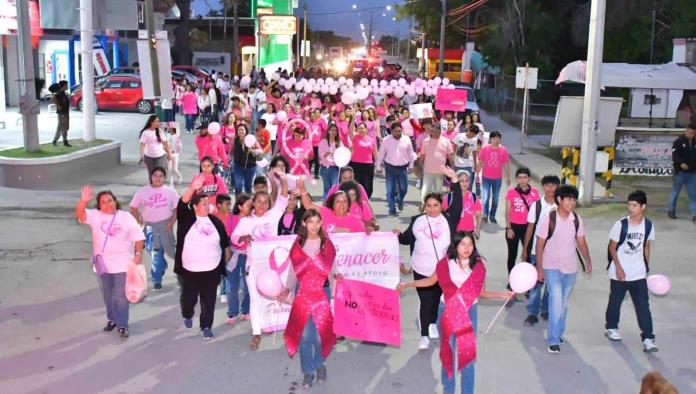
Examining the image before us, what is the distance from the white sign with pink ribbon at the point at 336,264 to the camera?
312 inches

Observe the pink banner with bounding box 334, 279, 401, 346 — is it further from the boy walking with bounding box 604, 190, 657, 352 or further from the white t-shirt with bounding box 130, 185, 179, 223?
the white t-shirt with bounding box 130, 185, 179, 223

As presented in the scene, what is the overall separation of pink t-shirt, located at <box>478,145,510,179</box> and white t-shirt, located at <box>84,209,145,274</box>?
7.22 metres

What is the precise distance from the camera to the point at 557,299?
8.02 meters

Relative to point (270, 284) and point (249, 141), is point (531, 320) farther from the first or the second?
point (249, 141)

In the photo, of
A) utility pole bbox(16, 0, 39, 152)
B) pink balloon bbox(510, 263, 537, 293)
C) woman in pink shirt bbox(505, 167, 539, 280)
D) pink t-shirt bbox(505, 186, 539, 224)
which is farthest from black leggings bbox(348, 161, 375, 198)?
pink balloon bbox(510, 263, 537, 293)

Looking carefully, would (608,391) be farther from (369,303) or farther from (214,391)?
(214,391)

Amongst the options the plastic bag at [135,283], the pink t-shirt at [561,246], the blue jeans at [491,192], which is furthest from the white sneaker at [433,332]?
the blue jeans at [491,192]

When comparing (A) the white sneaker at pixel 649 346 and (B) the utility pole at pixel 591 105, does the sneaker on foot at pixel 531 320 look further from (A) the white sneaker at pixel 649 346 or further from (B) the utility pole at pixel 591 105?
(B) the utility pole at pixel 591 105

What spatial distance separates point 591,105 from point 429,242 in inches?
370

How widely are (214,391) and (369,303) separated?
159 centimetres

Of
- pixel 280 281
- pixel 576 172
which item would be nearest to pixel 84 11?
pixel 576 172

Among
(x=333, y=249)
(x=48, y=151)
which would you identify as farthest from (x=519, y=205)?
(x=48, y=151)

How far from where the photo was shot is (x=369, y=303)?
25.3ft

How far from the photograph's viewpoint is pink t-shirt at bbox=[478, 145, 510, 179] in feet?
45.4
